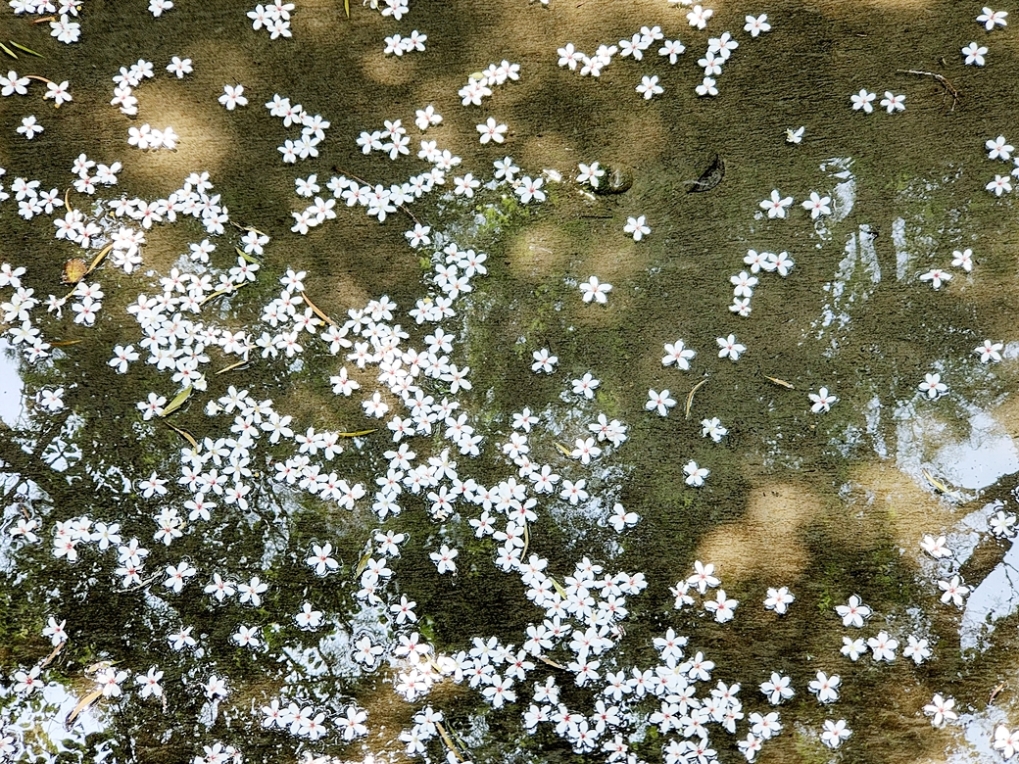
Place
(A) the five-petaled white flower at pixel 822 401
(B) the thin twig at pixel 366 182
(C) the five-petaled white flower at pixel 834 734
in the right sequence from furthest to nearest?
(B) the thin twig at pixel 366 182 < (A) the five-petaled white flower at pixel 822 401 < (C) the five-petaled white flower at pixel 834 734

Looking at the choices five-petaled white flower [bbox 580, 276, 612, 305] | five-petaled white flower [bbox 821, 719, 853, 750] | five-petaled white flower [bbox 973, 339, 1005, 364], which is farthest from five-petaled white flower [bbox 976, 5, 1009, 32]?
five-petaled white flower [bbox 821, 719, 853, 750]

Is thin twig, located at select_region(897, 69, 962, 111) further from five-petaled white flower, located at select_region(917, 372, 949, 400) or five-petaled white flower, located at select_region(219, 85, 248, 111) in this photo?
five-petaled white flower, located at select_region(219, 85, 248, 111)

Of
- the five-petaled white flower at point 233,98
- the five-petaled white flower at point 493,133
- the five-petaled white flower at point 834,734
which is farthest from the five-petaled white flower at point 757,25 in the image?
the five-petaled white flower at point 834,734

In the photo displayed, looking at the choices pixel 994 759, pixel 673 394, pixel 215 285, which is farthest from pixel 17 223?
pixel 994 759

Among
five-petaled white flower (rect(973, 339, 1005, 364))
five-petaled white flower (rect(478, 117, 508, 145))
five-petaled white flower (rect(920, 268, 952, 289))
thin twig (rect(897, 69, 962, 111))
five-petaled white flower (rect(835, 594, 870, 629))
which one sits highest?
thin twig (rect(897, 69, 962, 111))

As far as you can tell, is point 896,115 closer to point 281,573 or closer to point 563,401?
point 563,401

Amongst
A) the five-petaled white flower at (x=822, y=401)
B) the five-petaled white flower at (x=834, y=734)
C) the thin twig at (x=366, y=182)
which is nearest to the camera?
the five-petaled white flower at (x=834, y=734)

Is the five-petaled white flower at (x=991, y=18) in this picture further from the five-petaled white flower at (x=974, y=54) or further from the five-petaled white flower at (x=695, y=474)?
the five-petaled white flower at (x=695, y=474)

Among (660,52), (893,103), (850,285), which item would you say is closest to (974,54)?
(893,103)

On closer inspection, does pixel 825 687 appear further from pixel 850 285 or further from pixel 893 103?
pixel 893 103
